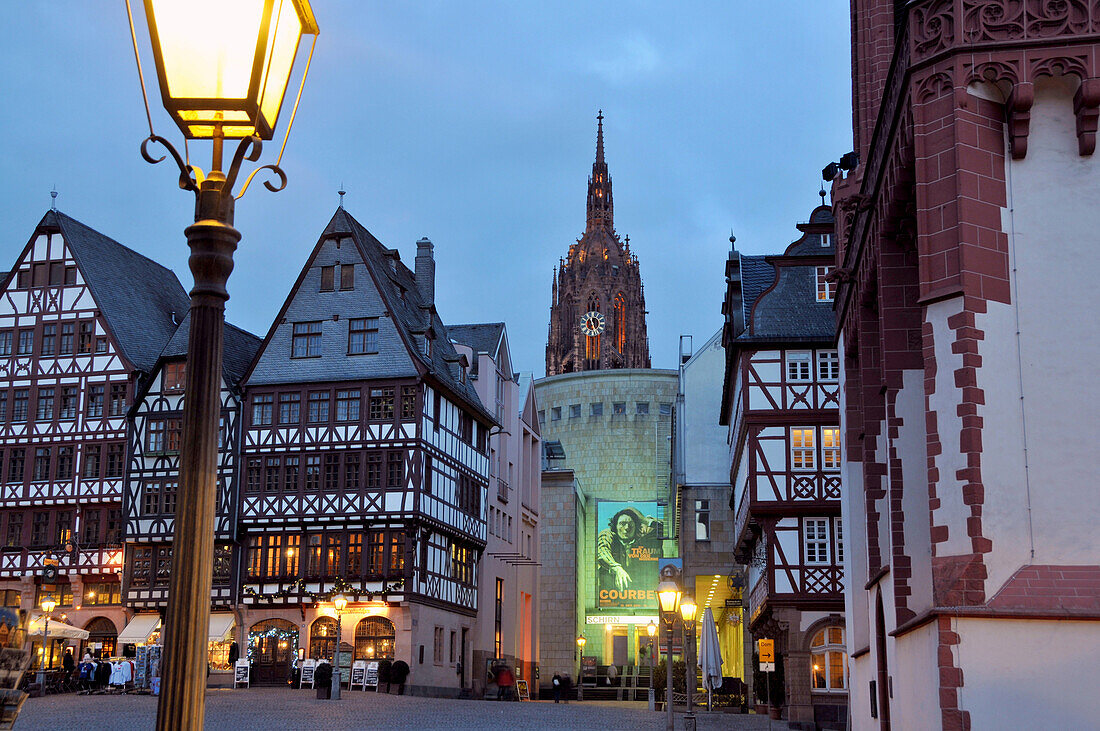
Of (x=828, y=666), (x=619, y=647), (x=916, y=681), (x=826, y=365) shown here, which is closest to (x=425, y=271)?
(x=826, y=365)

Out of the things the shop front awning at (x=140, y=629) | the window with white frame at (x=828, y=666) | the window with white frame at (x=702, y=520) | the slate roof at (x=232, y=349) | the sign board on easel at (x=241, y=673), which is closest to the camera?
the window with white frame at (x=828, y=666)

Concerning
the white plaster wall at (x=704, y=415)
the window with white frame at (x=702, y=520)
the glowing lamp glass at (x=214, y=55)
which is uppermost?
the white plaster wall at (x=704, y=415)

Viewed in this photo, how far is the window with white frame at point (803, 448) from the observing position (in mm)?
38969

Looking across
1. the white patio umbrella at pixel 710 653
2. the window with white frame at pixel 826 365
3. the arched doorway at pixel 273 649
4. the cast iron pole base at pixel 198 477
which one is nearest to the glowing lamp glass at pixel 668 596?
the white patio umbrella at pixel 710 653

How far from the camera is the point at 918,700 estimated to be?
1459cm

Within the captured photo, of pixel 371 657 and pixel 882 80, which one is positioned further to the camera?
pixel 371 657

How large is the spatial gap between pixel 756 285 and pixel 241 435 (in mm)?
19433

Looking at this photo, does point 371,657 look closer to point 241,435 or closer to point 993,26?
point 241,435

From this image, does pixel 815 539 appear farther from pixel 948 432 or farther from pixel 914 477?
pixel 948 432

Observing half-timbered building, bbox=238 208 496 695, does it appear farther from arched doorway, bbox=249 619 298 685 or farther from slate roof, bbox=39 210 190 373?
slate roof, bbox=39 210 190 373

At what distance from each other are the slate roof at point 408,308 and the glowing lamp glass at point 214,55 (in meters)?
41.5

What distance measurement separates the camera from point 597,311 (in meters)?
122

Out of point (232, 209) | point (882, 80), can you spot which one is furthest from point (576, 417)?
point (232, 209)

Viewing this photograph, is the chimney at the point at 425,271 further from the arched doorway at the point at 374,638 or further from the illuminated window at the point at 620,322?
the illuminated window at the point at 620,322
